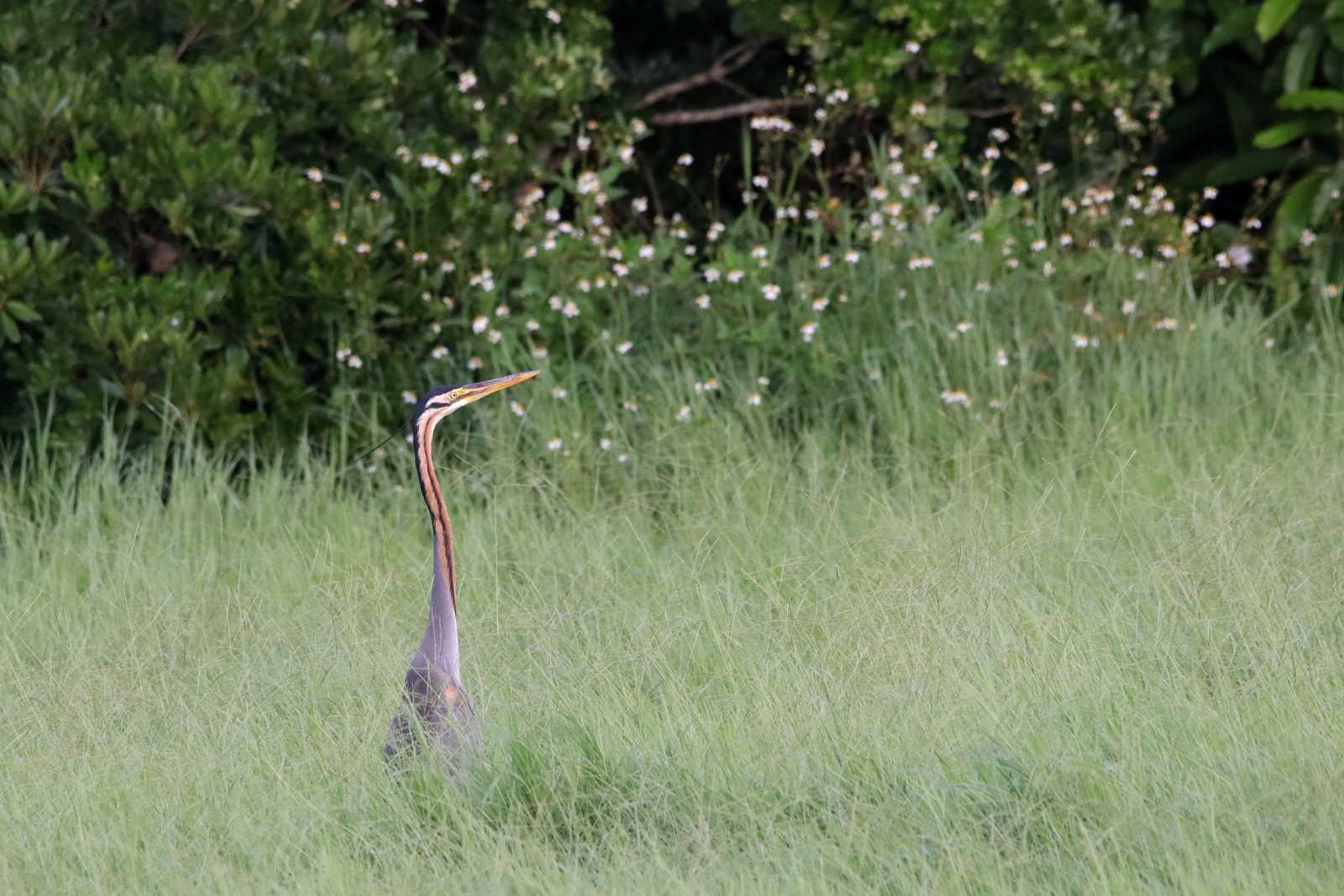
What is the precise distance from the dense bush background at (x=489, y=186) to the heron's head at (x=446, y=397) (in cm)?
238

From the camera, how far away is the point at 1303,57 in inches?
282

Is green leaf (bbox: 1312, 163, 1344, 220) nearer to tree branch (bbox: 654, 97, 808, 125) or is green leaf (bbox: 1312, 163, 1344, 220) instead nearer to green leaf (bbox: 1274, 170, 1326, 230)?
green leaf (bbox: 1274, 170, 1326, 230)

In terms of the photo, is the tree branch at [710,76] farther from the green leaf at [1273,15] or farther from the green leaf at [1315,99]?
the green leaf at [1315,99]

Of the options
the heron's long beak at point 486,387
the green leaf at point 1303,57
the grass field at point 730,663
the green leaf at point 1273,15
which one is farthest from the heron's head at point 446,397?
the green leaf at point 1303,57

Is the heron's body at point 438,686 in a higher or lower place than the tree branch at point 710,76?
lower

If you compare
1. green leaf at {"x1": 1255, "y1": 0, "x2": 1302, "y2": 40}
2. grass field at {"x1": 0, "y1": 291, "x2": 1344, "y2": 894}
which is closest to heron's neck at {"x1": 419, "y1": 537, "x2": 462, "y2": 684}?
grass field at {"x1": 0, "y1": 291, "x2": 1344, "y2": 894}

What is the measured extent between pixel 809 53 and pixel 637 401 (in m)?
1.85

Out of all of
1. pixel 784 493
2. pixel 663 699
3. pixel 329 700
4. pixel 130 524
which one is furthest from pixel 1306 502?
pixel 130 524

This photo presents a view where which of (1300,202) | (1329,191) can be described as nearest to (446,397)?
(1329,191)

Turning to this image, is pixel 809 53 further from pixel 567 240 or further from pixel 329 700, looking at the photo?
pixel 329 700

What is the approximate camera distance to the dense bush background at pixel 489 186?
6.18 m

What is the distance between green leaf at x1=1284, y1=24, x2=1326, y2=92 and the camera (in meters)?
7.14

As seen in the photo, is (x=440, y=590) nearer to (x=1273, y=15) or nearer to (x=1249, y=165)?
(x=1273, y=15)

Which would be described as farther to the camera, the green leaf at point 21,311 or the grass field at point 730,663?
the green leaf at point 21,311
